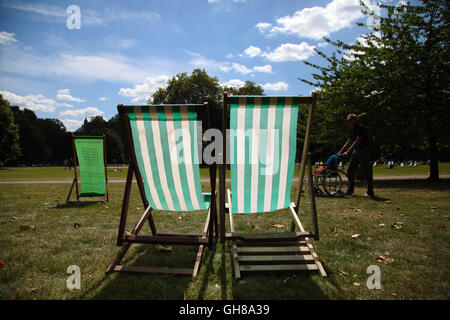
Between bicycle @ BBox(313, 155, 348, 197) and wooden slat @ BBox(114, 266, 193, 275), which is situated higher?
bicycle @ BBox(313, 155, 348, 197)

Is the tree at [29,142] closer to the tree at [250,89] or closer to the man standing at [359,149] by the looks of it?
the tree at [250,89]

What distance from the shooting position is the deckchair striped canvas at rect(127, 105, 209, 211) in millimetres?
2760

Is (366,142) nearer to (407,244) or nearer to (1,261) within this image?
(407,244)

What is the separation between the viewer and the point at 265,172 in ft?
9.69

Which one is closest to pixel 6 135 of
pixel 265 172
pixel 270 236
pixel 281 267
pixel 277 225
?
pixel 277 225

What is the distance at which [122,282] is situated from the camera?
2432 mm

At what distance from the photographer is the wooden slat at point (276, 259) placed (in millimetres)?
2709

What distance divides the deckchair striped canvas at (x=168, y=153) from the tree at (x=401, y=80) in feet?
32.4

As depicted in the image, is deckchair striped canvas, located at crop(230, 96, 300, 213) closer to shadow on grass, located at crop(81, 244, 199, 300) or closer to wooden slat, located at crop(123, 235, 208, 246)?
wooden slat, located at crop(123, 235, 208, 246)

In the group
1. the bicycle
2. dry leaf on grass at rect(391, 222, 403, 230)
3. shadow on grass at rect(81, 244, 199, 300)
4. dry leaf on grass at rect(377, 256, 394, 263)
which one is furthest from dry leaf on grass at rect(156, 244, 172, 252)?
the bicycle

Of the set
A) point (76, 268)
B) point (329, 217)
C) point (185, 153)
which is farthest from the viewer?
point (329, 217)

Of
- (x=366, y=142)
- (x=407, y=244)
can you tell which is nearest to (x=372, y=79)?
(x=366, y=142)

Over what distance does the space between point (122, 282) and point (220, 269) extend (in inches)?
36.4

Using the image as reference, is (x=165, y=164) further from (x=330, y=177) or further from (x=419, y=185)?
(x=419, y=185)
